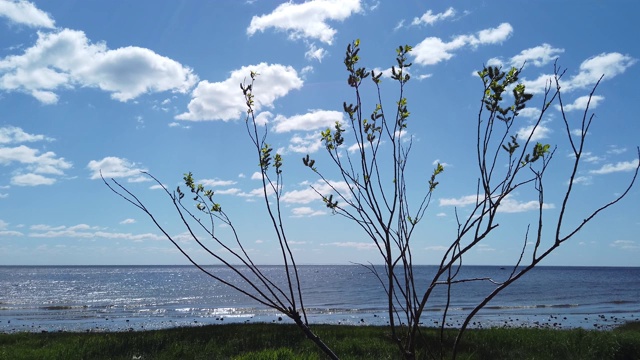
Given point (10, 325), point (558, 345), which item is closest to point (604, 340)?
point (558, 345)

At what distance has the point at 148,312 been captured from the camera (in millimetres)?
46688

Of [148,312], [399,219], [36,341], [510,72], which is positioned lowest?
[148,312]

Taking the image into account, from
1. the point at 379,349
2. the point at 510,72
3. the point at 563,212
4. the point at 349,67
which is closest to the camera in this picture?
the point at 563,212

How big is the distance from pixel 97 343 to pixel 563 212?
16658 millimetres

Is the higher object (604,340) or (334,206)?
(334,206)

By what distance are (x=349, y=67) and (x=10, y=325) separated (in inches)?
1606

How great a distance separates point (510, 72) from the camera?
2295 mm

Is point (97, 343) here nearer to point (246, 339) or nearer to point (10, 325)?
point (246, 339)

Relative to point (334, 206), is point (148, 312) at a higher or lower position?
lower

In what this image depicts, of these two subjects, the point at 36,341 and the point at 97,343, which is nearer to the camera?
the point at 97,343

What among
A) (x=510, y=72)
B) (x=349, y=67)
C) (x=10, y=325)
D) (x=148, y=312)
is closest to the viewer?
(x=510, y=72)

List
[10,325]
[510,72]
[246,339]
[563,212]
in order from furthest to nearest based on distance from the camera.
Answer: [10,325] < [246,339] < [510,72] < [563,212]

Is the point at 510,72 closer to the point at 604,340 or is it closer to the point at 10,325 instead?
the point at 604,340

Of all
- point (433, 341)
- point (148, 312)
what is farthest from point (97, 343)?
point (148, 312)
